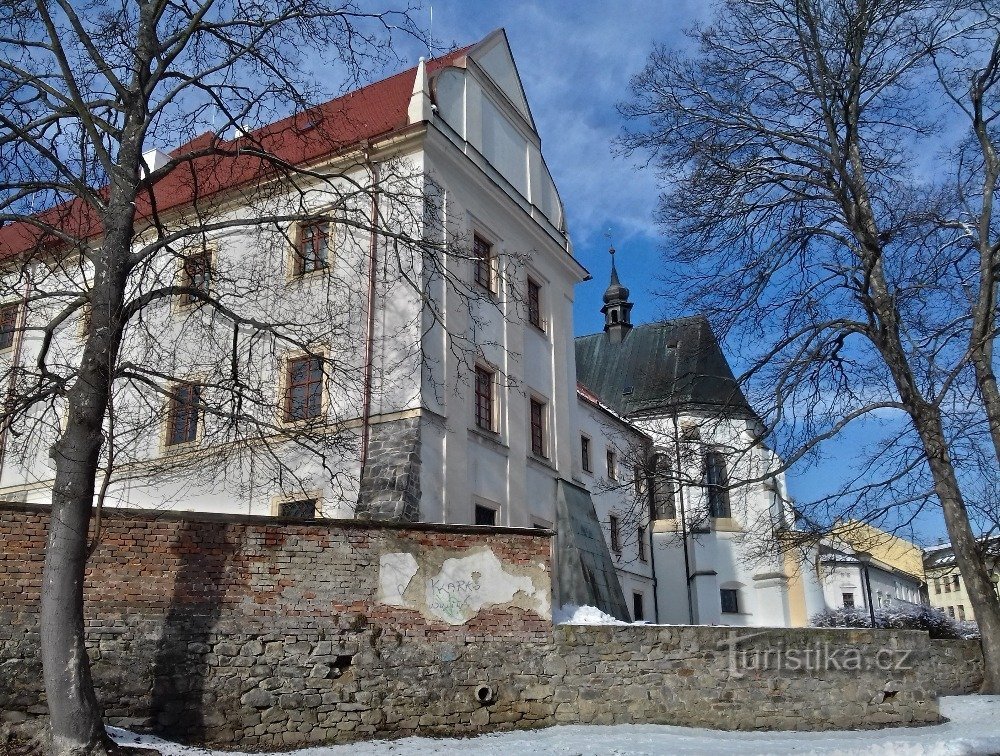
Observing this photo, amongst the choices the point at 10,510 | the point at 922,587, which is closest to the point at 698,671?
the point at 10,510

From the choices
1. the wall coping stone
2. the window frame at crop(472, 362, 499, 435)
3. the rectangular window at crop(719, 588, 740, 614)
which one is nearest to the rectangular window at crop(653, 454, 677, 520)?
the wall coping stone

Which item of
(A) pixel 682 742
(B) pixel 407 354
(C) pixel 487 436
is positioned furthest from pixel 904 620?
(B) pixel 407 354

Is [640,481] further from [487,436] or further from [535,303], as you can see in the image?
[535,303]

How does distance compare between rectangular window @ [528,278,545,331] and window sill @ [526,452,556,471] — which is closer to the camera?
window sill @ [526,452,556,471]

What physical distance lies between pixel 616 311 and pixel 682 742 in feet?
115

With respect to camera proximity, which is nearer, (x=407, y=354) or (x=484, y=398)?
(x=407, y=354)

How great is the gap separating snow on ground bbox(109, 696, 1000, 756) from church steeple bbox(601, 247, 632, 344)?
1279 inches

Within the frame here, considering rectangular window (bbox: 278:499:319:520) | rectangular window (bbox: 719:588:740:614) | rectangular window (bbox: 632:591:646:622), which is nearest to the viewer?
rectangular window (bbox: 278:499:319:520)

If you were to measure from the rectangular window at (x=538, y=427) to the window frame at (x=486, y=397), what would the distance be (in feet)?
5.95

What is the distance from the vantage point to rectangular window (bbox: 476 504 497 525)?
688 inches

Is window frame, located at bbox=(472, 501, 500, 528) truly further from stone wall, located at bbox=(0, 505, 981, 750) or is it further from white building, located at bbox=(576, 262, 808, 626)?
stone wall, located at bbox=(0, 505, 981, 750)

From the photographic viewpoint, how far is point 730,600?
34.3m

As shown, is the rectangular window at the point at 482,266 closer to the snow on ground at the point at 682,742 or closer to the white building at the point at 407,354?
the white building at the point at 407,354

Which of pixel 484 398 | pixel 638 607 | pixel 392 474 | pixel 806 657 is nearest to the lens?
pixel 806 657
